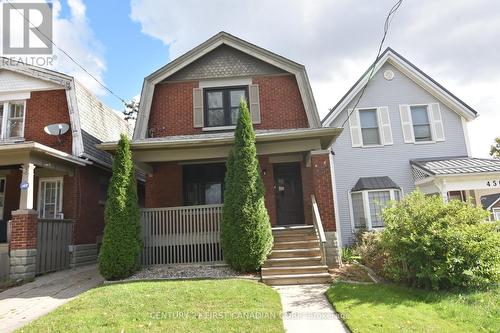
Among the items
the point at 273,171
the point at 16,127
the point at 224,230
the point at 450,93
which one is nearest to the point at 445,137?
the point at 450,93

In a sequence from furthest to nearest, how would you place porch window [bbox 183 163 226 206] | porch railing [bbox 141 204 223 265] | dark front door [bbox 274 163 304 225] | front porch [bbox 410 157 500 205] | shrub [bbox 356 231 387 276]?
front porch [bbox 410 157 500 205]
porch window [bbox 183 163 226 206]
dark front door [bbox 274 163 304 225]
porch railing [bbox 141 204 223 265]
shrub [bbox 356 231 387 276]

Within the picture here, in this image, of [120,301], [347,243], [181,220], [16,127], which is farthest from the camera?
[347,243]

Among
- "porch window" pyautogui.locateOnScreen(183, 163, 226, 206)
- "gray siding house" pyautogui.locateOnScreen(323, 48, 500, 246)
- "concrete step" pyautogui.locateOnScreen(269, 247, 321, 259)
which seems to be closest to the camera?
"concrete step" pyautogui.locateOnScreen(269, 247, 321, 259)

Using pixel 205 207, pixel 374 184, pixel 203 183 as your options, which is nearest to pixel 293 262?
pixel 205 207

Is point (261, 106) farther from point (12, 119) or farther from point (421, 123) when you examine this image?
point (12, 119)

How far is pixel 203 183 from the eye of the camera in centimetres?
1214

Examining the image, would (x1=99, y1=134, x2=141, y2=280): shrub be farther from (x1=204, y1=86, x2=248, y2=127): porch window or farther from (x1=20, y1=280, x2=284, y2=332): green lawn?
(x1=204, y1=86, x2=248, y2=127): porch window

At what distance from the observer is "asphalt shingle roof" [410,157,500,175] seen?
1257 centimetres

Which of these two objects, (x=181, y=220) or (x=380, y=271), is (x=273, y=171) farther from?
(x=380, y=271)

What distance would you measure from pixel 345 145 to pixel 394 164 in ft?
6.97

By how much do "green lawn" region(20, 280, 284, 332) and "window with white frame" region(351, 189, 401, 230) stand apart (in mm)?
7570

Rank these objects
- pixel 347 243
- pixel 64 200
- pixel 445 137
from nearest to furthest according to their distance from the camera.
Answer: pixel 64 200, pixel 347 243, pixel 445 137

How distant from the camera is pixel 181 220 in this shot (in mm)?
9859

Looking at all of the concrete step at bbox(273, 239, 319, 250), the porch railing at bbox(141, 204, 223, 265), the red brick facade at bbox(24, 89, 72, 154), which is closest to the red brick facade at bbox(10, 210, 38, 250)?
the porch railing at bbox(141, 204, 223, 265)
